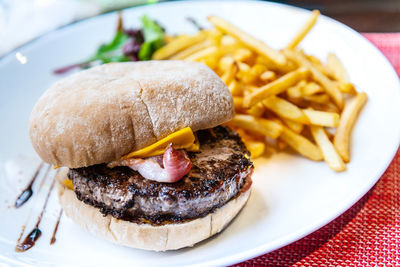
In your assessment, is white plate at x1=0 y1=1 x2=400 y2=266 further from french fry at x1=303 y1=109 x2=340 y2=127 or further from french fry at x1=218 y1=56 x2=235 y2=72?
french fry at x1=218 y1=56 x2=235 y2=72

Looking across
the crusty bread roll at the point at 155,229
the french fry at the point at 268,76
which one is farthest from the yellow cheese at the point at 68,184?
the french fry at the point at 268,76

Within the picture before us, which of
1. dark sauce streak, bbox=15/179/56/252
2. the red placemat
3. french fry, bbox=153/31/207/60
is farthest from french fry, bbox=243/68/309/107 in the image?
dark sauce streak, bbox=15/179/56/252

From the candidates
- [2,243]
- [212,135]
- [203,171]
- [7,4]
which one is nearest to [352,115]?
[212,135]

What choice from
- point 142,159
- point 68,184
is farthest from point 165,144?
point 68,184

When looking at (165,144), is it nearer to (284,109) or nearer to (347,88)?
(284,109)

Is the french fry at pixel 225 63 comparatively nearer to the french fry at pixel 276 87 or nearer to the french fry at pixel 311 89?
the french fry at pixel 276 87
